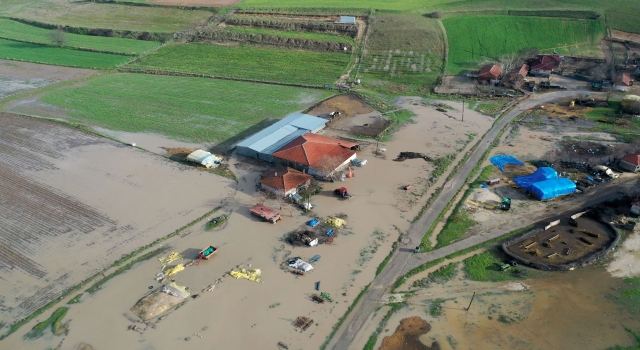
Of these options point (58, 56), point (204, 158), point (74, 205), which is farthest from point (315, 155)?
point (58, 56)

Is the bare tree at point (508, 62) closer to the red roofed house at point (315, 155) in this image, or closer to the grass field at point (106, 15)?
the red roofed house at point (315, 155)

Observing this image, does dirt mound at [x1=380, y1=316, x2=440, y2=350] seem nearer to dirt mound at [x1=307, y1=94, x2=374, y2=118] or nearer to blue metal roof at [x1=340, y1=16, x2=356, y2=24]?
dirt mound at [x1=307, y1=94, x2=374, y2=118]

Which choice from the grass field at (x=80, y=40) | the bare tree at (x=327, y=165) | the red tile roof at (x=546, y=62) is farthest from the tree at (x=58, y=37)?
the red tile roof at (x=546, y=62)

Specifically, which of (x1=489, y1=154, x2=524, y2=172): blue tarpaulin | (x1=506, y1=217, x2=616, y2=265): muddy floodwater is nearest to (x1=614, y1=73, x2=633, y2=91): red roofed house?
(x1=489, y1=154, x2=524, y2=172): blue tarpaulin

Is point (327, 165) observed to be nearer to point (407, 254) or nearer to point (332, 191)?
point (332, 191)

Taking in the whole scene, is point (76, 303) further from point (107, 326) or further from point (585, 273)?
point (585, 273)

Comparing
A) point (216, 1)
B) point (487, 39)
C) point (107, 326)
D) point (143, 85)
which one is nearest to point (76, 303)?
point (107, 326)
